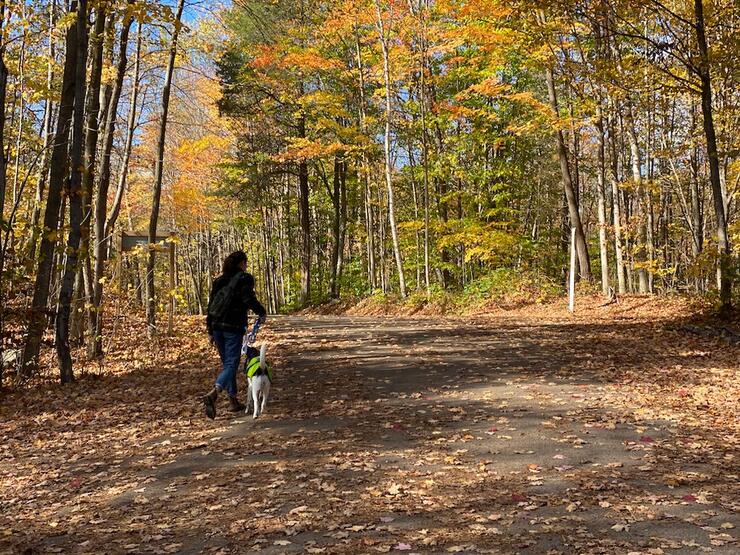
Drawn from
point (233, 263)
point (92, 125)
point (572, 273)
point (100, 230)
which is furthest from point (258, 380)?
point (572, 273)

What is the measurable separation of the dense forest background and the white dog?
360cm

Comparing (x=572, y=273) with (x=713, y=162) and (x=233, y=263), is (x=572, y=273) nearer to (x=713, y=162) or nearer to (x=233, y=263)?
Answer: (x=713, y=162)

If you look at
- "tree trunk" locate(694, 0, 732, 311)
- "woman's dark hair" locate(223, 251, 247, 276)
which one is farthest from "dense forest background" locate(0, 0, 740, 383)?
"woman's dark hair" locate(223, 251, 247, 276)

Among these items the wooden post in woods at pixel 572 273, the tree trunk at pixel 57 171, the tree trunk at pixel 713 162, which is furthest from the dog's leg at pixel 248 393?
the wooden post in woods at pixel 572 273

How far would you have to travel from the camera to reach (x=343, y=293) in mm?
31938

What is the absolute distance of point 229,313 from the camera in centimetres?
721

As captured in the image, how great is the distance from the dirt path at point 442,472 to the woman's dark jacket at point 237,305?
119cm

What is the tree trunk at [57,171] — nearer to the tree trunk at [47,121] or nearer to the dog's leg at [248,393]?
the tree trunk at [47,121]

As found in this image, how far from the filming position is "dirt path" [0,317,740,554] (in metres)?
4.00

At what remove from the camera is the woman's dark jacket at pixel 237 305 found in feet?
23.5

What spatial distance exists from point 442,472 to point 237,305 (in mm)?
3251

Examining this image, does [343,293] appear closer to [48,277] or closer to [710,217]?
[710,217]

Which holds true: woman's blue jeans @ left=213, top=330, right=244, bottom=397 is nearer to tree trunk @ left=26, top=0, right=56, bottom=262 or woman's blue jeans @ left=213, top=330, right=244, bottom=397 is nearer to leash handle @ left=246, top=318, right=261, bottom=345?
leash handle @ left=246, top=318, right=261, bottom=345

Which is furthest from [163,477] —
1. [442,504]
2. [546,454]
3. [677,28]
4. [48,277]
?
[677,28]
